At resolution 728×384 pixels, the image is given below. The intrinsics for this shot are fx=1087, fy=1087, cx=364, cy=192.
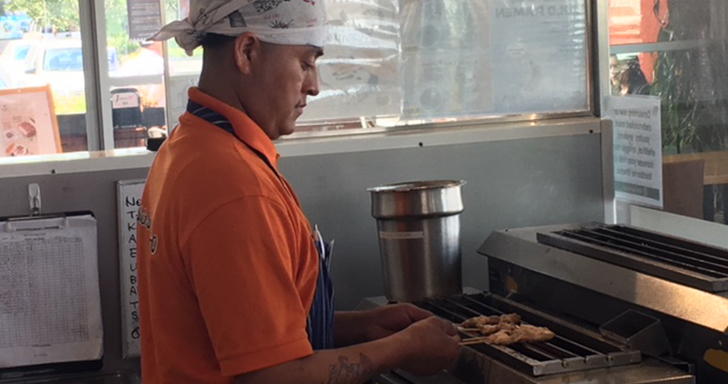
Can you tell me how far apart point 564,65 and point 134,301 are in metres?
1.19

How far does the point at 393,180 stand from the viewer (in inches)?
98.7

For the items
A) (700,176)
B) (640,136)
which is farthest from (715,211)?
(640,136)

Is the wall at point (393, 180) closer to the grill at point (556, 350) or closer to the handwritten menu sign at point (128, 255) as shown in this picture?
the handwritten menu sign at point (128, 255)

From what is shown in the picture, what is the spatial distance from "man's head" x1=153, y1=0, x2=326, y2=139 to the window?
1260mm

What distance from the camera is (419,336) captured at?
1.62 m

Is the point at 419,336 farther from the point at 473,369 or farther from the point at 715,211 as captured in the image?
the point at 715,211

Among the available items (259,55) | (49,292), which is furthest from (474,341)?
(49,292)

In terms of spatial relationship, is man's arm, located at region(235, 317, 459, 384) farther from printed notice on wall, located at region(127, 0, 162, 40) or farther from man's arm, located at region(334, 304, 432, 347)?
printed notice on wall, located at region(127, 0, 162, 40)

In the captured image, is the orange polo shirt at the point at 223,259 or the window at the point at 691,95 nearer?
the orange polo shirt at the point at 223,259

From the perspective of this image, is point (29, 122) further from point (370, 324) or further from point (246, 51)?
point (246, 51)

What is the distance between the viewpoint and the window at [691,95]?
247cm

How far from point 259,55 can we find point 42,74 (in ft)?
11.8

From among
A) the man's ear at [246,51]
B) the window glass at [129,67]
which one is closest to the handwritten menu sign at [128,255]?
the man's ear at [246,51]

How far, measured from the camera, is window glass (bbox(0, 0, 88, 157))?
4.75m
